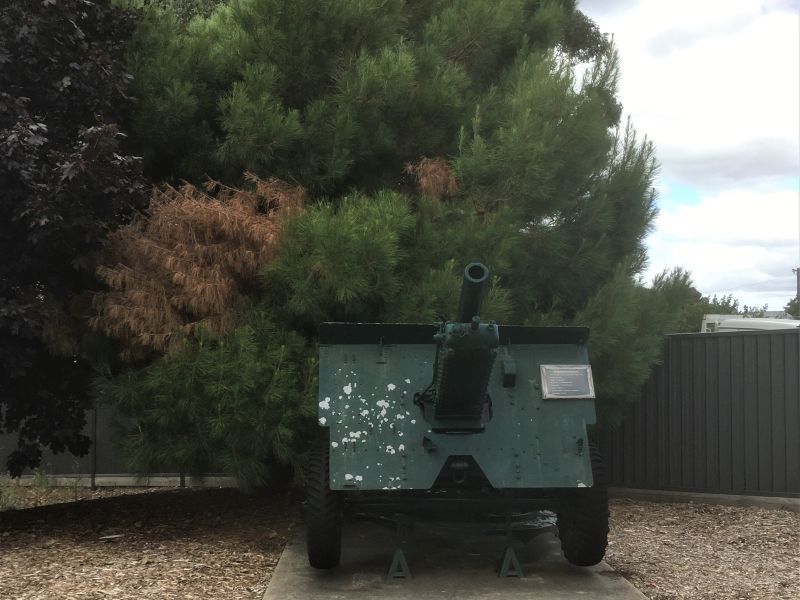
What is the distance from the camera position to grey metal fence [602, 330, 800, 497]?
8914mm

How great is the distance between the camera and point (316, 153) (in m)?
8.21

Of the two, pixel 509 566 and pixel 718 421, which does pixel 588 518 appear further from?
pixel 718 421

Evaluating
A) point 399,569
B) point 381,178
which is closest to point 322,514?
point 399,569

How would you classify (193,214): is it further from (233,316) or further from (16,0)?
(16,0)

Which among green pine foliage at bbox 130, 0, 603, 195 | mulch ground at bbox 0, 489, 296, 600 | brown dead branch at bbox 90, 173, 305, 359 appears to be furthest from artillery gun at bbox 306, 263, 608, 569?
green pine foliage at bbox 130, 0, 603, 195

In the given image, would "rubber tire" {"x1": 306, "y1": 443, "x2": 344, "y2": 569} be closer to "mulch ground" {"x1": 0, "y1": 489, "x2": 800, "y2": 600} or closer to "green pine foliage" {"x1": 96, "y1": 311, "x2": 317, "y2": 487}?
"mulch ground" {"x1": 0, "y1": 489, "x2": 800, "y2": 600}

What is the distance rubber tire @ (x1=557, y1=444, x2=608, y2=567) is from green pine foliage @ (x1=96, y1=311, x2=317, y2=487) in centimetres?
210

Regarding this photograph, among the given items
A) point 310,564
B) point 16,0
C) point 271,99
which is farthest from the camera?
point 271,99

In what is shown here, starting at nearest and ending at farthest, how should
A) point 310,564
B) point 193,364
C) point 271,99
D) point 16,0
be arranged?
1. point 310,564
2. point 193,364
3. point 16,0
4. point 271,99

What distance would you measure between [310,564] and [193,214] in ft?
9.83

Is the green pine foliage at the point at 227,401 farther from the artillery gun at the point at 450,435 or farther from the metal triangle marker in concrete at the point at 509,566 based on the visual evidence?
the metal triangle marker in concrete at the point at 509,566

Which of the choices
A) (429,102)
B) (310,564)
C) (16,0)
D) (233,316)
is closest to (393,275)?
(233,316)

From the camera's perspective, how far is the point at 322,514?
5.73 m

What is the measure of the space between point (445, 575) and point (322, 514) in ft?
3.08
